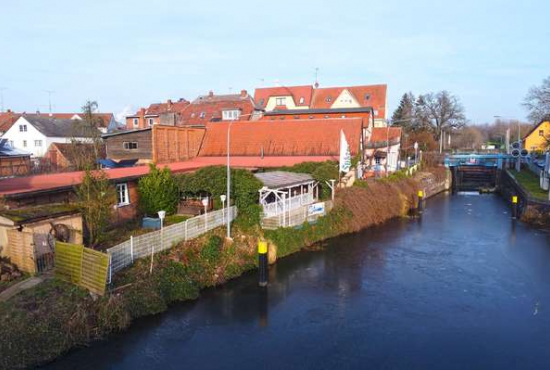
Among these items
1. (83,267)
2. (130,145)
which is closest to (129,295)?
(83,267)

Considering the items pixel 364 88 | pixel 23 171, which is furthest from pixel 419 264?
pixel 364 88

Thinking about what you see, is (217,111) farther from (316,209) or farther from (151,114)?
(316,209)

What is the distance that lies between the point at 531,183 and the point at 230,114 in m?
32.3

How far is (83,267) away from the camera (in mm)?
14969

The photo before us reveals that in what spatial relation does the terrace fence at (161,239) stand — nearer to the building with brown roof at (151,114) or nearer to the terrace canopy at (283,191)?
the terrace canopy at (283,191)

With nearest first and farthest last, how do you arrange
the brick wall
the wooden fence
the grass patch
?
the wooden fence, the brick wall, the grass patch

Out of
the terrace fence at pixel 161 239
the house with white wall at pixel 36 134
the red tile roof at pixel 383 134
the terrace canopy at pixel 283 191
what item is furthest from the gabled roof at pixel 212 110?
the terrace fence at pixel 161 239

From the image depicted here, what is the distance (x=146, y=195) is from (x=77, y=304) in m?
9.34

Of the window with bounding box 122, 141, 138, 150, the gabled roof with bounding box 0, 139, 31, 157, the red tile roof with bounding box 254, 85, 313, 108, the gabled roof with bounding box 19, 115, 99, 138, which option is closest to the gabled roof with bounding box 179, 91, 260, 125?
the red tile roof with bounding box 254, 85, 313, 108

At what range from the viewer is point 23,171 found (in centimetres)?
3897

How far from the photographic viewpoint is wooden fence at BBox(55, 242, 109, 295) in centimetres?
1477

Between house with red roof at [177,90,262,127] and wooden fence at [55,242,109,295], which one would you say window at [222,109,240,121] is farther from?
wooden fence at [55,242,109,295]

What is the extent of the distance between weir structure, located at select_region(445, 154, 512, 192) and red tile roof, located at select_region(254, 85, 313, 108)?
2112 cm

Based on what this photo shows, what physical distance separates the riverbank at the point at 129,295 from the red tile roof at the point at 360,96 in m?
37.1
